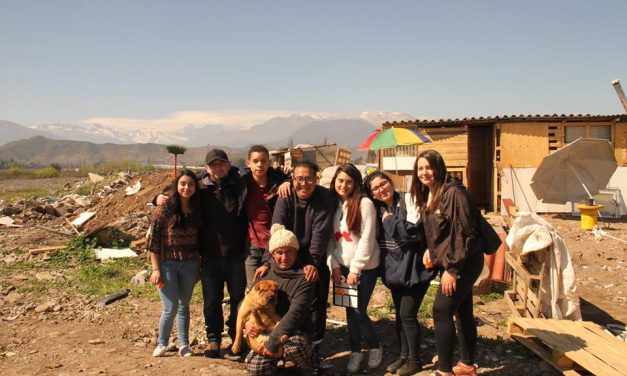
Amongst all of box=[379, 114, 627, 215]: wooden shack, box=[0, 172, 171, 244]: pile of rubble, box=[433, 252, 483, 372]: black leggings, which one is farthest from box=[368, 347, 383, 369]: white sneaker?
box=[379, 114, 627, 215]: wooden shack

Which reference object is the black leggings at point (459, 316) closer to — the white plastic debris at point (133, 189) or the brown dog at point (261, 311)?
the brown dog at point (261, 311)

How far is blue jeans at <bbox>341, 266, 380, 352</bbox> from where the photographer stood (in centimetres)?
383

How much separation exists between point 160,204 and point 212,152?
0.67 metres

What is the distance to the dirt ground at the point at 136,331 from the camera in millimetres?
3965

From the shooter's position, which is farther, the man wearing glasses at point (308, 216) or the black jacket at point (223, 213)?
the black jacket at point (223, 213)

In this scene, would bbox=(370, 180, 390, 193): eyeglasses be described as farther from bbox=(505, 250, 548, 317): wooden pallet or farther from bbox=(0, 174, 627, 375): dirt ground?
bbox=(505, 250, 548, 317): wooden pallet

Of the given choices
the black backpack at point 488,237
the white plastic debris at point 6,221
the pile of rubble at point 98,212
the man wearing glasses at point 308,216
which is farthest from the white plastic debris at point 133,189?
the black backpack at point 488,237

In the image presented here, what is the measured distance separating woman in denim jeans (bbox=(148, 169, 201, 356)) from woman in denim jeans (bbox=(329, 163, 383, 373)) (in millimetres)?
1299

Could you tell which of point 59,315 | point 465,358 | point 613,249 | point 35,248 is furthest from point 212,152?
point 613,249

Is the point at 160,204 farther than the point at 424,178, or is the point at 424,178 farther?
the point at 160,204

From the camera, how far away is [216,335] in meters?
4.17

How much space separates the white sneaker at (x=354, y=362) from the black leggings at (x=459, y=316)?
2.48 ft

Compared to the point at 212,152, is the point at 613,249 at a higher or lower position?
lower

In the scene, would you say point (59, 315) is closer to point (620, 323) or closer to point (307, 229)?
point (307, 229)
